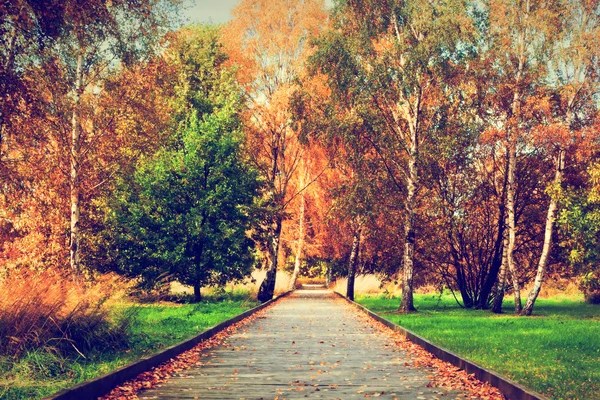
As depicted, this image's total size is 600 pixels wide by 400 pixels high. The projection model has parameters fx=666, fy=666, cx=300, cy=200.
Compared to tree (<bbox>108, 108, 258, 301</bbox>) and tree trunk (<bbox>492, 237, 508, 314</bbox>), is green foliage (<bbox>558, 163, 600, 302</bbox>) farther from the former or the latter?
tree (<bbox>108, 108, 258, 301</bbox>)

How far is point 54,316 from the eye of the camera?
33.9 feet

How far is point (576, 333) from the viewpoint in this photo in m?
17.4

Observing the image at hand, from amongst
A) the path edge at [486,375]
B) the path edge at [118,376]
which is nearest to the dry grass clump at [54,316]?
the path edge at [118,376]

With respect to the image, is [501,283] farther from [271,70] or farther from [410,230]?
[271,70]

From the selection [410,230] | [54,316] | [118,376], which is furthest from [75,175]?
[118,376]

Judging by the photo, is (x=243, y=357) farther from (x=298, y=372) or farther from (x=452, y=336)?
(x=452, y=336)

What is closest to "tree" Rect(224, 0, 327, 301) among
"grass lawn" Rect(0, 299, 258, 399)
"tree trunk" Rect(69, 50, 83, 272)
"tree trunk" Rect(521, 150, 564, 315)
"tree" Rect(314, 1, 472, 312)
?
"tree" Rect(314, 1, 472, 312)

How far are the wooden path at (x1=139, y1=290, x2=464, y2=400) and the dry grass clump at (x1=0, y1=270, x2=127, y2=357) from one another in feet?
5.72

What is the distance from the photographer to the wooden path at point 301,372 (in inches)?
344

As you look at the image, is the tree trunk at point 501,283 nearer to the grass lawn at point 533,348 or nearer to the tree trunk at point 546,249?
the tree trunk at point 546,249

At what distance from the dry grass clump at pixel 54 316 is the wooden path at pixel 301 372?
5.72ft

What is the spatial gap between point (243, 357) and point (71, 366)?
13.4ft

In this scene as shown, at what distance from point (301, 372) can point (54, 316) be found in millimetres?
3965

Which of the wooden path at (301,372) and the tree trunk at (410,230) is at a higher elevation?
the tree trunk at (410,230)
